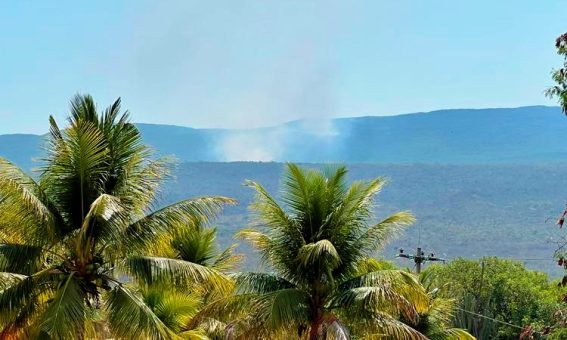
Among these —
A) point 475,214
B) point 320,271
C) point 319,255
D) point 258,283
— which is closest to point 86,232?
point 258,283

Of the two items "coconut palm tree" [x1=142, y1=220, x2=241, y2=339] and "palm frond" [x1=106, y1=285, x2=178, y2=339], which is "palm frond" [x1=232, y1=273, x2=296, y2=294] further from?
"palm frond" [x1=106, y1=285, x2=178, y2=339]

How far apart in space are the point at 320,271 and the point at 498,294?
99.4 feet

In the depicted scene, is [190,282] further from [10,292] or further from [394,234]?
[394,234]

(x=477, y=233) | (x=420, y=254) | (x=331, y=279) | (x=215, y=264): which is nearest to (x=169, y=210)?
(x=331, y=279)

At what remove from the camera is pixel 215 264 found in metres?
28.2

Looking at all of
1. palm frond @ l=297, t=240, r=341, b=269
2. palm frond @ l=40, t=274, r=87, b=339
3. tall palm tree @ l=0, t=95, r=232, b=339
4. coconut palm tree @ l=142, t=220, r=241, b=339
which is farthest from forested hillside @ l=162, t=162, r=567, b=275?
palm frond @ l=40, t=274, r=87, b=339

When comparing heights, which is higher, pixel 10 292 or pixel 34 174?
pixel 34 174

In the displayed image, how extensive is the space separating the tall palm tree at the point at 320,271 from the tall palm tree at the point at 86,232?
196cm

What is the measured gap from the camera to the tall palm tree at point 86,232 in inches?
682

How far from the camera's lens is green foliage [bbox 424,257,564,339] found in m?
46.2

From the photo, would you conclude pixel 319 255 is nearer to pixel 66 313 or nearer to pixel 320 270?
pixel 320 270

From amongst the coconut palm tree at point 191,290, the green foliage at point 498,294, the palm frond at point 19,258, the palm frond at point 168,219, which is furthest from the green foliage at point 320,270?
the green foliage at point 498,294

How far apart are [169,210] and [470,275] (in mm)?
34753

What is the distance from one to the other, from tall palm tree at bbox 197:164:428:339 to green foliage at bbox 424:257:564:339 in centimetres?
2387
